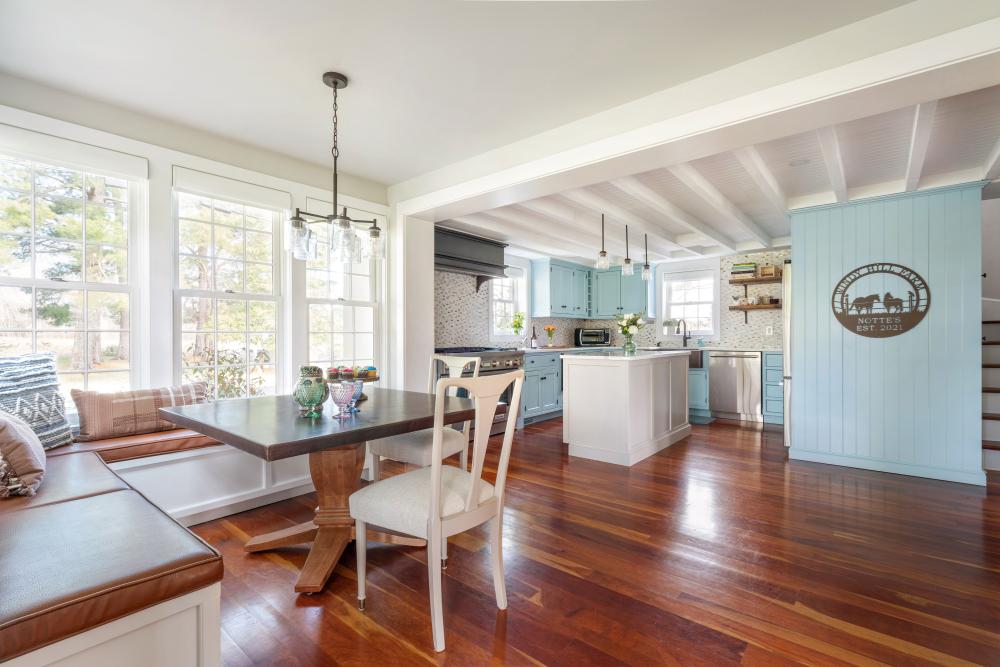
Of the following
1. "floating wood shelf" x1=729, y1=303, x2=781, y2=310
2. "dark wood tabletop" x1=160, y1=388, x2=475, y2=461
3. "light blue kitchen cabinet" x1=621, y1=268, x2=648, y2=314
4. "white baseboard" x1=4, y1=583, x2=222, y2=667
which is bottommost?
"white baseboard" x1=4, y1=583, x2=222, y2=667

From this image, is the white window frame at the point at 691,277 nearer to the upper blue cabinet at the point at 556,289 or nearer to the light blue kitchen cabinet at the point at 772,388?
the light blue kitchen cabinet at the point at 772,388

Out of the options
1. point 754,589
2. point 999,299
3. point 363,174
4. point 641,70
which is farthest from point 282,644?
point 999,299

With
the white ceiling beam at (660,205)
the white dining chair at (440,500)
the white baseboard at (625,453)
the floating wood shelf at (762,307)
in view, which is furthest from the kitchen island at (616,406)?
the floating wood shelf at (762,307)

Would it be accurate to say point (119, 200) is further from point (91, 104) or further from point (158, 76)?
point (158, 76)

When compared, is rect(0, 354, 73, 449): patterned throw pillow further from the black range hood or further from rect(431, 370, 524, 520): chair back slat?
the black range hood

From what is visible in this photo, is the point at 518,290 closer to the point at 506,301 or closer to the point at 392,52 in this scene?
the point at 506,301

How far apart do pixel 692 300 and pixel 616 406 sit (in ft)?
12.3

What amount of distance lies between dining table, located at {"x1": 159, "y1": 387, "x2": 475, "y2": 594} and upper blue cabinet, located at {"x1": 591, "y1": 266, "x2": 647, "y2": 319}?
5295mm

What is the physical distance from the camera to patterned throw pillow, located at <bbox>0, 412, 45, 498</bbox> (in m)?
1.72

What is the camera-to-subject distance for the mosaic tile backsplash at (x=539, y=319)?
5.62 m

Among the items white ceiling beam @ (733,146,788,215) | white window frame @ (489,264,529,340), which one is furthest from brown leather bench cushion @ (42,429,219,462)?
white window frame @ (489,264,529,340)

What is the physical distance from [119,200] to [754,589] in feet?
13.2

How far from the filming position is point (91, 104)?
2705 millimetres

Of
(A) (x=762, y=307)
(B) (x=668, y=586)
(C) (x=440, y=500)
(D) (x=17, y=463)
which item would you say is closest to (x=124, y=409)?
(D) (x=17, y=463)
